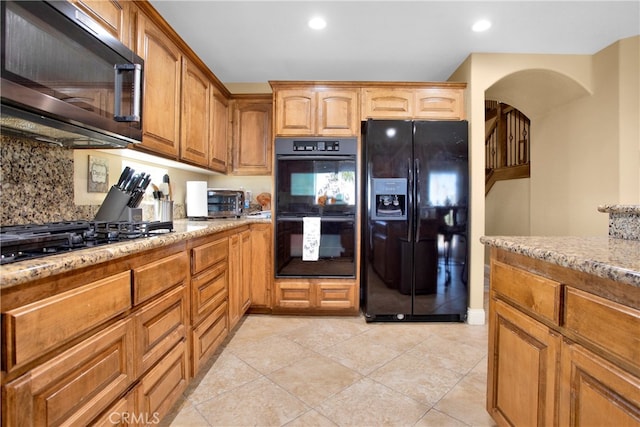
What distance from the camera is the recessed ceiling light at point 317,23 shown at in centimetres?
208

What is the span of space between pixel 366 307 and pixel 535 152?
8.75 ft

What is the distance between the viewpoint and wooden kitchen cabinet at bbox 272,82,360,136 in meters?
2.62

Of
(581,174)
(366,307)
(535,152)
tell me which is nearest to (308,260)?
(366,307)

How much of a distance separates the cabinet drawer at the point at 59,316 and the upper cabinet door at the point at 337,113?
2067mm

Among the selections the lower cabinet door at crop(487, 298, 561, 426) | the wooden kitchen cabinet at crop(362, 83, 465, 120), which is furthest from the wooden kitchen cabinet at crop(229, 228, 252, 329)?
the lower cabinet door at crop(487, 298, 561, 426)

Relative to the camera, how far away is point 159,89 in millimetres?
1767

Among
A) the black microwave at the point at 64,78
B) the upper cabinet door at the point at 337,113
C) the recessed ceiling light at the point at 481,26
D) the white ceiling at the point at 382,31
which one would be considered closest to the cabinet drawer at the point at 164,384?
the black microwave at the point at 64,78

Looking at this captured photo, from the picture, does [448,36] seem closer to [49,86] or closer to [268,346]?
[49,86]

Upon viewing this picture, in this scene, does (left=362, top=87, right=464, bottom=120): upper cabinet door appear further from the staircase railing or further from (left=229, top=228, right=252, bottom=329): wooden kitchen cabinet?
the staircase railing

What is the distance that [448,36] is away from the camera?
7.48 ft

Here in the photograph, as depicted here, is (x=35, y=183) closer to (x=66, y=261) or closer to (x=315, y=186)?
(x=66, y=261)

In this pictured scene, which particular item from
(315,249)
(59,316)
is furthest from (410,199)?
(59,316)

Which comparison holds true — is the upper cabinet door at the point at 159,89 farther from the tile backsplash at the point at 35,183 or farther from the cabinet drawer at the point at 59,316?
the cabinet drawer at the point at 59,316

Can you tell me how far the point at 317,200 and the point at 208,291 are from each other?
1.24 meters
